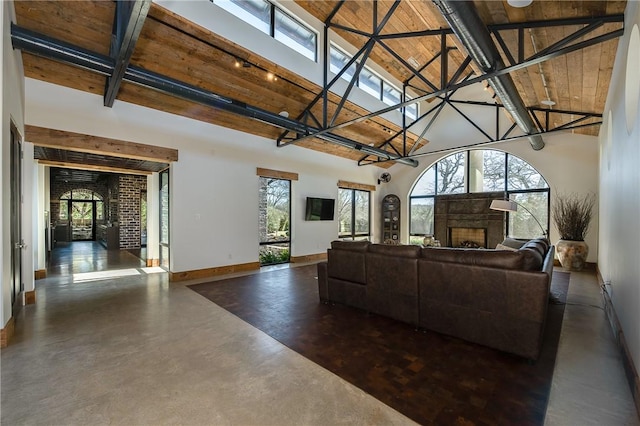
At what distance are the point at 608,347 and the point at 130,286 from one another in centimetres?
650

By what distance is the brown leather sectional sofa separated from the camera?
243 centimetres

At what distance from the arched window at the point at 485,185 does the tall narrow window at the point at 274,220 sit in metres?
4.72

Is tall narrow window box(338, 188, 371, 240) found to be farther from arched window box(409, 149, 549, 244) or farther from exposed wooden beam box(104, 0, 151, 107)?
exposed wooden beam box(104, 0, 151, 107)

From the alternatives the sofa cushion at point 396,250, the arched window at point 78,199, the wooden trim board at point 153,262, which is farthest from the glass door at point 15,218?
the arched window at point 78,199

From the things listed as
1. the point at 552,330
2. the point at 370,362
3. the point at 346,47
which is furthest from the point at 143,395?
the point at 346,47

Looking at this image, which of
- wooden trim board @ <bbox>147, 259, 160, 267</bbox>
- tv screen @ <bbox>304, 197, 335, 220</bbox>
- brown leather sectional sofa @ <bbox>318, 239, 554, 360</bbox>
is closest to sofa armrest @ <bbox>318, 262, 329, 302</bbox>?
brown leather sectional sofa @ <bbox>318, 239, 554, 360</bbox>

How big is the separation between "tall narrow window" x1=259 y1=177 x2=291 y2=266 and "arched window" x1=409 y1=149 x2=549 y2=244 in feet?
15.5

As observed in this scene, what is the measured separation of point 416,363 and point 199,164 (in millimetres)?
5226

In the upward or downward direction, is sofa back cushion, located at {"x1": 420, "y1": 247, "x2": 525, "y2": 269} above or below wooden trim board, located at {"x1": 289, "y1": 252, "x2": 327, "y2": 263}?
above

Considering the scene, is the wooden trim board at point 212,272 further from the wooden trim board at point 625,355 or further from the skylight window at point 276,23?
the wooden trim board at point 625,355

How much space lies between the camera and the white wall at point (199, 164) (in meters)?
4.36

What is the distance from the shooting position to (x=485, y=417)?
175 centimetres

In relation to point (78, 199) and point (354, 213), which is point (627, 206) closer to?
point (354, 213)

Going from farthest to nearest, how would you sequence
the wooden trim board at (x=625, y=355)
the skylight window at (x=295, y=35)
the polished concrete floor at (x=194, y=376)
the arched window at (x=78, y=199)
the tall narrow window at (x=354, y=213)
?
the arched window at (x=78, y=199)
the tall narrow window at (x=354, y=213)
the skylight window at (x=295, y=35)
the wooden trim board at (x=625, y=355)
the polished concrete floor at (x=194, y=376)
